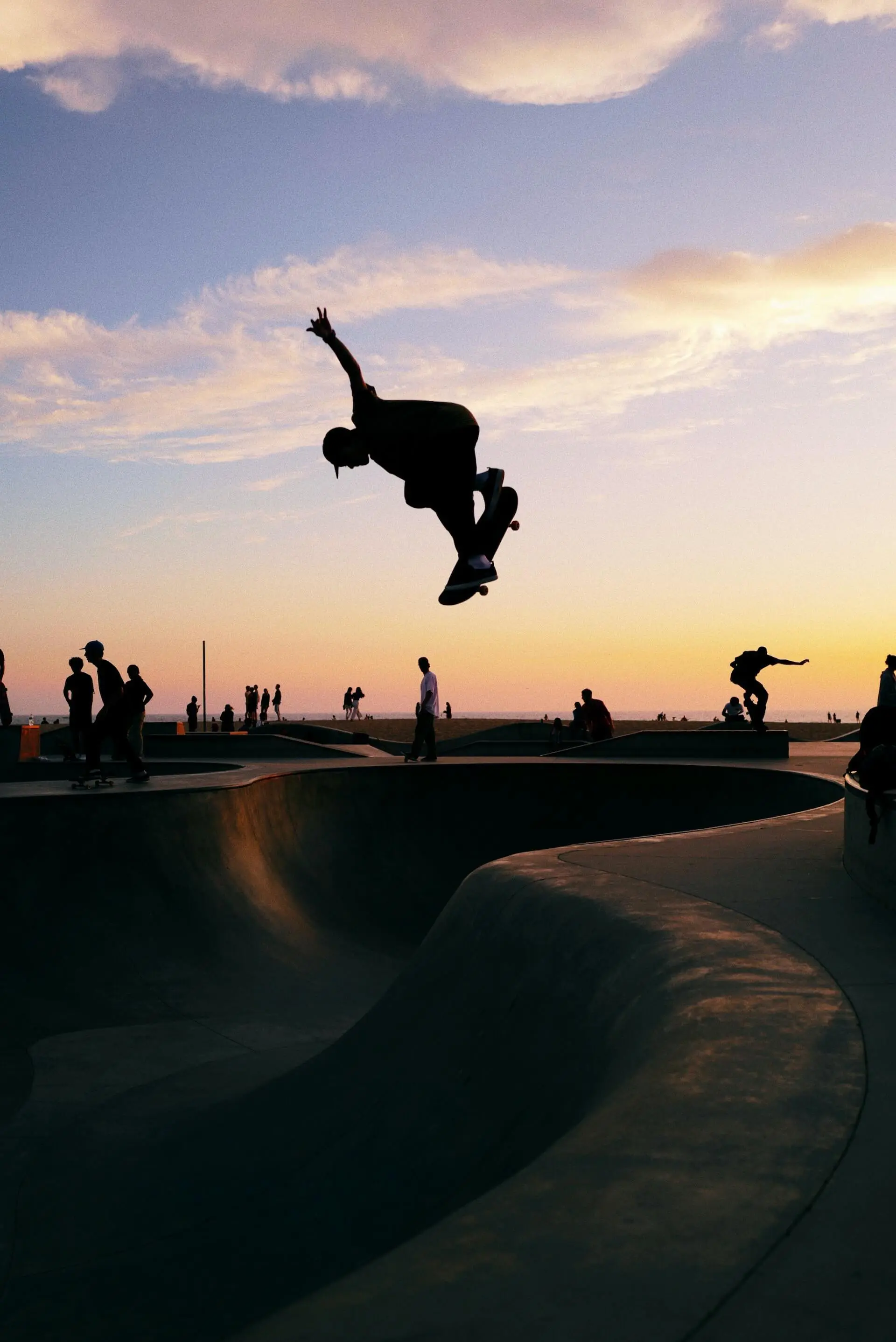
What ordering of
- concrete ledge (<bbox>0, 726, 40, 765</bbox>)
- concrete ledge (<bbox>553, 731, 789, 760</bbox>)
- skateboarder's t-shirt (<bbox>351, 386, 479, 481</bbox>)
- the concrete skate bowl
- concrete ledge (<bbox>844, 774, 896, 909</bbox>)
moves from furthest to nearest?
concrete ledge (<bbox>553, 731, 789, 760</bbox>), concrete ledge (<bbox>0, 726, 40, 765</bbox>), skateboarder's t-shirt (<bbox>351, 386, 479, 481</bbox>), concrete ledge (<bbox>844, 774, 896, 909</bbox>), the concrete skate bowl

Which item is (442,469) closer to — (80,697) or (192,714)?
(80,697)

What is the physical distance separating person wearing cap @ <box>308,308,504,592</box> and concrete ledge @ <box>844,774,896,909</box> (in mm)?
4404

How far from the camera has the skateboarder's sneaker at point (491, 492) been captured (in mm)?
10242

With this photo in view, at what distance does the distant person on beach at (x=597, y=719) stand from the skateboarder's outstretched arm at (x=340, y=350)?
46.8ft

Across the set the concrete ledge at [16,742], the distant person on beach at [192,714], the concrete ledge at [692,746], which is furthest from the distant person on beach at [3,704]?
the distant person on beach at [192,714]

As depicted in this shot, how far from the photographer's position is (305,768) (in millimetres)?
14906

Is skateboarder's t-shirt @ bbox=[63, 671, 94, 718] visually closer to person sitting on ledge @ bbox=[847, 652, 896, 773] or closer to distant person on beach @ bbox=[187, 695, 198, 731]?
person sitting on ledge @ bbox=[847, 652, 896, 773]

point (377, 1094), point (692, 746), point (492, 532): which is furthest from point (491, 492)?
point (692, 746)

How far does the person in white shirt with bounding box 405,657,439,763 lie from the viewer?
1639 cm

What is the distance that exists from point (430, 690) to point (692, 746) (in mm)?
7706

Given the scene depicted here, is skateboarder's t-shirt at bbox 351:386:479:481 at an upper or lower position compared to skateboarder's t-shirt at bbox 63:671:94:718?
upper

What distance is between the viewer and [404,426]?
9914 millimetres

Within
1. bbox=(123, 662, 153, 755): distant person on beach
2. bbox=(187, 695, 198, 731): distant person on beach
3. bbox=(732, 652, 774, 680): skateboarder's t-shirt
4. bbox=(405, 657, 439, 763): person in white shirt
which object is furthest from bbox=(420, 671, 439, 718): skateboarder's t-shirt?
bbox=(187, 695, 198, 731): distant person on beach

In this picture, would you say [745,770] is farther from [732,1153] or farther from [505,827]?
[732,1153]
